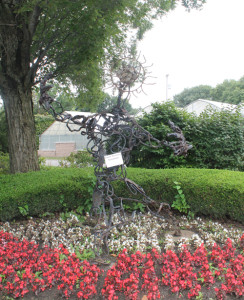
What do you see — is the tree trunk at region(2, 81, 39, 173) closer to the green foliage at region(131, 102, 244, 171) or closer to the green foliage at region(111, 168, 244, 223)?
the green foliage at region(111, 168, 244, 223)

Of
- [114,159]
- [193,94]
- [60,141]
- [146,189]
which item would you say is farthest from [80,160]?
[193,94]

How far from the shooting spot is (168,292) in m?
2.65

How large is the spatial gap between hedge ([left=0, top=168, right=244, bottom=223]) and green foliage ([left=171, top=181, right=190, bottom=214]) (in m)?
0.07

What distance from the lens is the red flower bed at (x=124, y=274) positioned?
254cm

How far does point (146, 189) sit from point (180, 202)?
0.66 metres

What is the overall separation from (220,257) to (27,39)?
6.03 m

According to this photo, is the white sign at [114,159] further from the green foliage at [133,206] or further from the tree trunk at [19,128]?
the tree trunk at [19,128]

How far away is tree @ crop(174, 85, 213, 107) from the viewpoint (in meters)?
49.7

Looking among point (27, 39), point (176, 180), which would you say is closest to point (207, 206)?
point (176, 180)

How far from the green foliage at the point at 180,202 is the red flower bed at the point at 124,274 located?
1.39 metres

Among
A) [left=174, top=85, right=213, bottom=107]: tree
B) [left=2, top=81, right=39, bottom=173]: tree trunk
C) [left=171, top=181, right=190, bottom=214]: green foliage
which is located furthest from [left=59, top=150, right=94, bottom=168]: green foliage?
[left=174, top=85, right=213, bottom=107]: tree

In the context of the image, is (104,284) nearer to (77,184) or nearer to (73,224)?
(73,224)

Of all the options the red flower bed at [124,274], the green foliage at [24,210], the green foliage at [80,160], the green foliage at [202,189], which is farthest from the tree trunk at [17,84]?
the green foliage at [80,160]

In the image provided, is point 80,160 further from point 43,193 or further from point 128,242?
point 128,242
